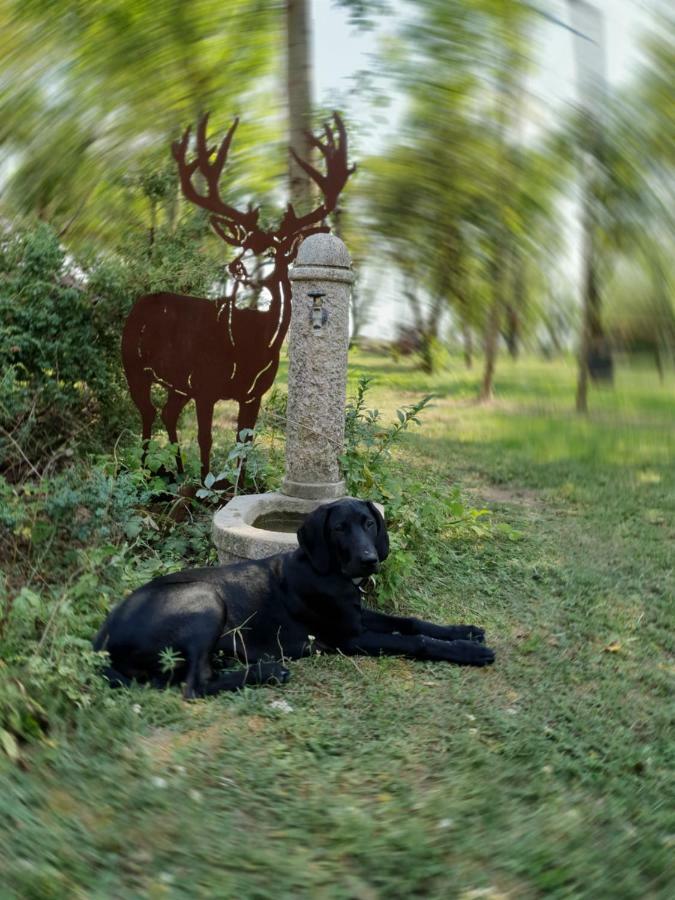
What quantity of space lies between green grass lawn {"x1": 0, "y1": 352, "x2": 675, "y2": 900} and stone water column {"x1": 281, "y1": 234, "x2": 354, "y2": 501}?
1.07 m

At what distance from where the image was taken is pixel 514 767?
3014mm

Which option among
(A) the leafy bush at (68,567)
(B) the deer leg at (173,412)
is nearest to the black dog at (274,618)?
(A) the leafy bush at (68,567)

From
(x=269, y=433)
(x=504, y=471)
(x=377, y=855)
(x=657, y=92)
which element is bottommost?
(x=504, y=471)

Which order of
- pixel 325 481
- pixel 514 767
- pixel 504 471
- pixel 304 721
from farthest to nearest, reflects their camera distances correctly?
pixel 504 471, pixel 325 481, pixel 304 721, pixel 514 767

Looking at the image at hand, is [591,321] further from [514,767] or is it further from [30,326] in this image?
[30,326]

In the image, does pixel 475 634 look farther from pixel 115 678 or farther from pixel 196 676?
pixel 115 678

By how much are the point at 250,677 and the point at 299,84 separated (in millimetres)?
7046

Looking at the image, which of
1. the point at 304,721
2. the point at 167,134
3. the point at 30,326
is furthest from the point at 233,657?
the point at 167,134

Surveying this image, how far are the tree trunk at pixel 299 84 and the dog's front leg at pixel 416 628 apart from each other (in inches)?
220

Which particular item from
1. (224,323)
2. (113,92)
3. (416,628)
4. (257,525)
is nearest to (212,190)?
(224,323)

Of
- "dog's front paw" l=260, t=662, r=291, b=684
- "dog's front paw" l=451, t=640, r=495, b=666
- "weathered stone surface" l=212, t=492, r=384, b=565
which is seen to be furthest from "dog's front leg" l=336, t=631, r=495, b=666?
"weathered stone surface" l=212, t=492, r=384, b=565

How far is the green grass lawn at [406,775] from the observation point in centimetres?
232

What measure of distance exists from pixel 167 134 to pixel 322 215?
17.9 ft

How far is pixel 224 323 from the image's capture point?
6.24m
